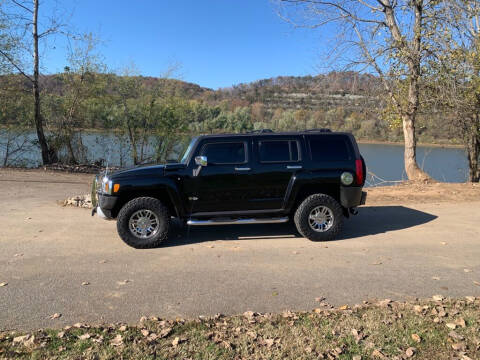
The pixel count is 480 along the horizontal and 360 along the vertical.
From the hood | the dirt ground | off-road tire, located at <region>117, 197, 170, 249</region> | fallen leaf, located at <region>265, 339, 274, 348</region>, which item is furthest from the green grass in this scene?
the hood

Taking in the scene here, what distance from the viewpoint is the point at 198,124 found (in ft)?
62.8

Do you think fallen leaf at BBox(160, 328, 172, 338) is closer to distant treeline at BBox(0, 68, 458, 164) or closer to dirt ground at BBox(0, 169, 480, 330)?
dirt ground at BBox(0, 169, 480, 330)

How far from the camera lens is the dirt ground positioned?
14.4 feet

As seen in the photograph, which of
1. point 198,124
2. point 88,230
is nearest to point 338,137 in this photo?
point 88,230

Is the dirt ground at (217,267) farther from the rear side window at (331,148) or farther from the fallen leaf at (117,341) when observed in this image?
the rear side window at (331,148)

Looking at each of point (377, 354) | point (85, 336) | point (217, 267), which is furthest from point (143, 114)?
point (377, 354)

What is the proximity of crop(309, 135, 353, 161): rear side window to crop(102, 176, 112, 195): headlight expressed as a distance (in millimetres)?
3478

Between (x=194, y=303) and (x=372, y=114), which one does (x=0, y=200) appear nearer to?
(x=194, y=303)

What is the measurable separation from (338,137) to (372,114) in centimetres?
937

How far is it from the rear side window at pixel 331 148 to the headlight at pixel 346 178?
0.28 meters

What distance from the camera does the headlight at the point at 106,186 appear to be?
6504mm

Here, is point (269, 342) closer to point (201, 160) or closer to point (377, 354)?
point (377, 354)

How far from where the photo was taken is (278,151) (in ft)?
22.9

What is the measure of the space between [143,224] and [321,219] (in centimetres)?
307
